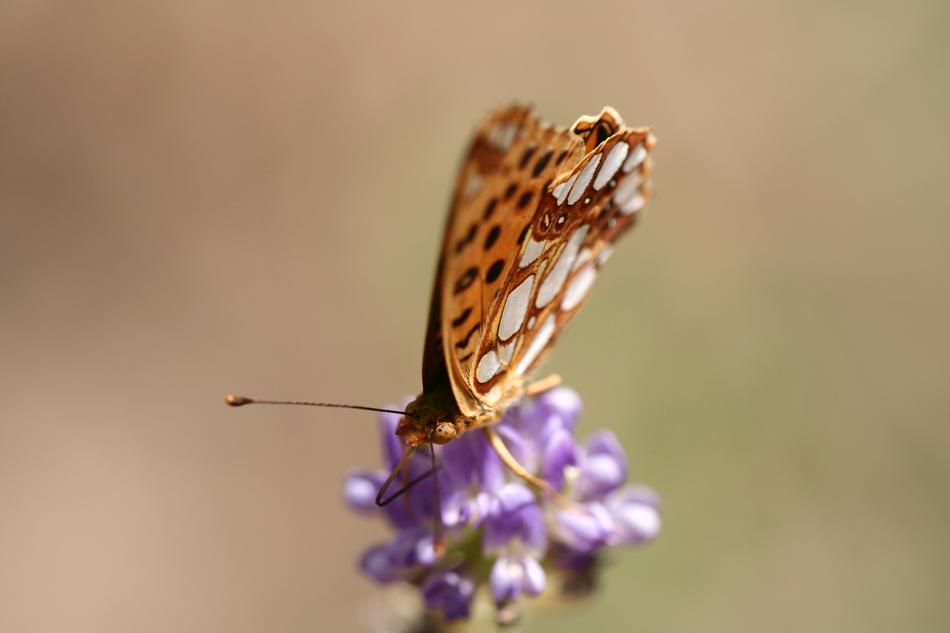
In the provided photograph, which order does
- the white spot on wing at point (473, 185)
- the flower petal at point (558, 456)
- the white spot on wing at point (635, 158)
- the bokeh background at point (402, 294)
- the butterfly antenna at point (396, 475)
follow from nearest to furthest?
the white spot on wing at point (473, 185)
the butterfly antenna at point (396, 475)
the white spot on wing at point (635, 158)
the flower petal at point (558, 456)
the bokeh background at point (402, 294)

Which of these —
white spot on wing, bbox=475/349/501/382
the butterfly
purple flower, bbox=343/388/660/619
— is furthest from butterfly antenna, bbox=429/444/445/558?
white spot on wing, bbox=475/349/501/382

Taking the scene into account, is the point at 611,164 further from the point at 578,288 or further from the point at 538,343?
the point at 538,343

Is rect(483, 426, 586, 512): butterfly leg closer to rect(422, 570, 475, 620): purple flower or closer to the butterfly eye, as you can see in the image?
the butterfly eye

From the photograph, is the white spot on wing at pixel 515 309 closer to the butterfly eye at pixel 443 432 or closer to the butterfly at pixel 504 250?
the butterfly at pixel 504 250

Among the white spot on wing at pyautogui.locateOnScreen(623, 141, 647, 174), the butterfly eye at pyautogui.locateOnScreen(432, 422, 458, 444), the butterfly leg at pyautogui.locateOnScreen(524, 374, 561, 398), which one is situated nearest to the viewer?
the butterfly eye at pyautogui.locateOnScreen(432, 422, 458, 444)

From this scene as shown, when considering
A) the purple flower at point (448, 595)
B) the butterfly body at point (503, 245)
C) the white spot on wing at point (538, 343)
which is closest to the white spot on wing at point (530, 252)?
the butterfly body at point (503, 245)
